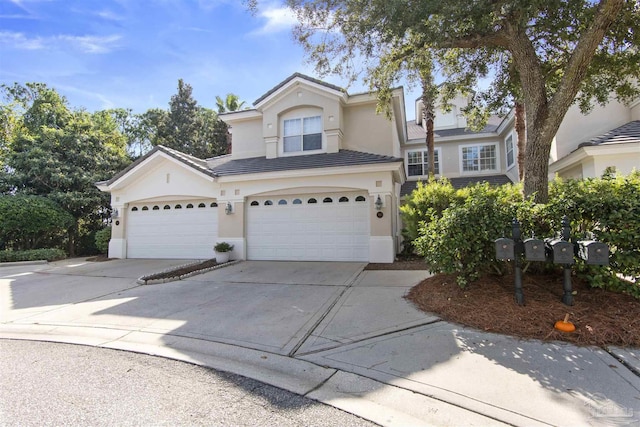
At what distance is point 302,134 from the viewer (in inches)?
517

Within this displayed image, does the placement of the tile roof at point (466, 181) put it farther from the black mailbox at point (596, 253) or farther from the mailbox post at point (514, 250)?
the black mailbox at point (596, 253)

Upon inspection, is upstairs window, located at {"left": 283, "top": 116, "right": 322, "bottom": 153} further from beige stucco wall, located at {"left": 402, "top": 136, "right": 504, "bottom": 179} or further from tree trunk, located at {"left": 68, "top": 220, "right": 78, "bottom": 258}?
tree trunk, located at {"left": 68, "top": 220, "right": 78, "bottom": 258}

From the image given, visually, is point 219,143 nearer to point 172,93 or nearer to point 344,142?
point 172,93

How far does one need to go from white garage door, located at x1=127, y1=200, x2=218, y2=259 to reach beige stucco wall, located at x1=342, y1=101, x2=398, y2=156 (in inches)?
239

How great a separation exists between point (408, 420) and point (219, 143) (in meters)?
28.1

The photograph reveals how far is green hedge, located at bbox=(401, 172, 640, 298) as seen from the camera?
172 inches

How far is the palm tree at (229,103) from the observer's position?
28438 mm

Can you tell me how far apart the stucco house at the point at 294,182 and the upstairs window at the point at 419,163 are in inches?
145

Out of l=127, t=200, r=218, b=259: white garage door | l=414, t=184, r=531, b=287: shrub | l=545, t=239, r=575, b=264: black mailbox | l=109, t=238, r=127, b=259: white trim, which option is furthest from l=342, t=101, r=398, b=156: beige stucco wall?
l=109, t=238, r=127, b=259: white trim

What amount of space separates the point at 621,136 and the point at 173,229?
16.3 metres

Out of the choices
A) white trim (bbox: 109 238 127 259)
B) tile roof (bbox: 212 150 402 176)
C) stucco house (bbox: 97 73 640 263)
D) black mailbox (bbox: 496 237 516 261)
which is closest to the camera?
black mailbox (bbox: 496 237 516 261)

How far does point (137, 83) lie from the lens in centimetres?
1262

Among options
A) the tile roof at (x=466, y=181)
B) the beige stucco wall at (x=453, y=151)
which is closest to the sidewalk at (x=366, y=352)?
Result: the tile roof at (x=466, y=181)

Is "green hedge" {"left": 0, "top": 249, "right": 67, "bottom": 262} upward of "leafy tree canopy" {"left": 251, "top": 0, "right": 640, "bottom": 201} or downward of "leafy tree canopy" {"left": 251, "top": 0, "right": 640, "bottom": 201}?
downward
